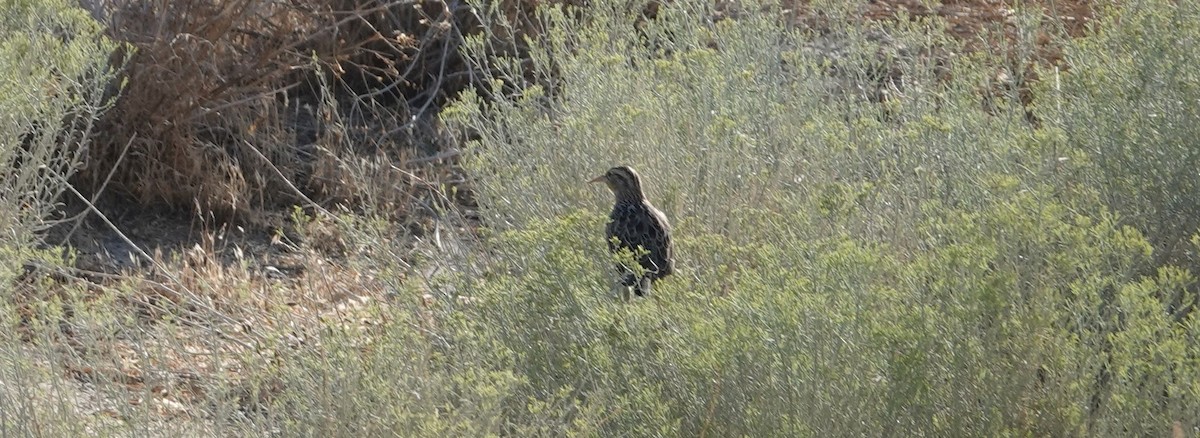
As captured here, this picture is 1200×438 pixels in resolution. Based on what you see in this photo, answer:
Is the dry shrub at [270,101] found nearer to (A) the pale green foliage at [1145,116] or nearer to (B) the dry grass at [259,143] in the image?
(B) the dry grass at [259,143]

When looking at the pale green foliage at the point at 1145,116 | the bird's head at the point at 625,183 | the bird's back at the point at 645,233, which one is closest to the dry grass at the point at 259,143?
the bird's head at the point at 625,183

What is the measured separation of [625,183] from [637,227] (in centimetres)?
23

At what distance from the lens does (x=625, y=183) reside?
16.2 feet

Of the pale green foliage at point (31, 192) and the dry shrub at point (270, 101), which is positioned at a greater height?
the pale green foliage at point (31, 192)

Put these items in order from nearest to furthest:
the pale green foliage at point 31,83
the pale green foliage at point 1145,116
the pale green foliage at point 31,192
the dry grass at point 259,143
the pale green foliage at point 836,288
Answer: the pale green foliage at point 836,288, the pale green foliage at point 31,192, the pale green foliage at point 1145,116, the pale green foliage at point 31,83, the dry grass at point 259,143

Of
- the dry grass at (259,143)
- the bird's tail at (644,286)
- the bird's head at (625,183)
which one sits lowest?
the dry grass at (259,143)

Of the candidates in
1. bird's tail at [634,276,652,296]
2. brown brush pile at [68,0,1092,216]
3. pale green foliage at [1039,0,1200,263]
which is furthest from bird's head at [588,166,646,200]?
brown brush pile at [68,0,1092,216]

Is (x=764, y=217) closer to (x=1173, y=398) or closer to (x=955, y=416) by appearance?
(x=955, y=416)

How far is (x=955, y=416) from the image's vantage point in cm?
343

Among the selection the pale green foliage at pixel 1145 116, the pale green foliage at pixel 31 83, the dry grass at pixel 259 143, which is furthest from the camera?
the dry grass at pixel 259 143

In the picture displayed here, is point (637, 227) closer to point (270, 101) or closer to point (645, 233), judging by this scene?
point (645, 233)

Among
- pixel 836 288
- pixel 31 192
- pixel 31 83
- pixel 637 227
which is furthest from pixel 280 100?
pixel 836 288

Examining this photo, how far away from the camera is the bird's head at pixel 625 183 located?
4.90 metres

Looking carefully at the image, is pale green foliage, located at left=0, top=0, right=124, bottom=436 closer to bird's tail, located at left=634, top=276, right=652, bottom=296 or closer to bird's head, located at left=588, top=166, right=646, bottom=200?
bird's tail, located at left=634, top=276, right=652, bottom=296
